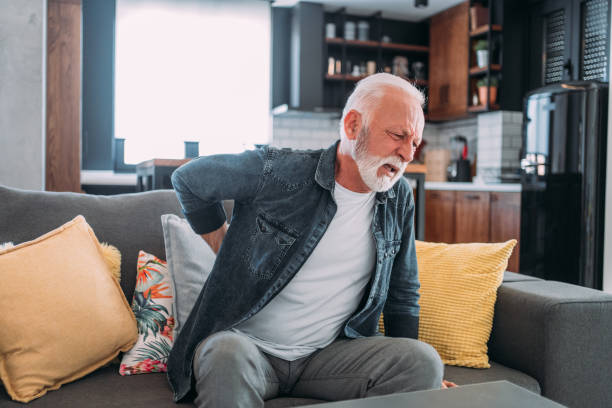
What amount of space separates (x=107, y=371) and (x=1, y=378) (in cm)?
27

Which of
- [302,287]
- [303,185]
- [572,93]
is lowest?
[302,287]

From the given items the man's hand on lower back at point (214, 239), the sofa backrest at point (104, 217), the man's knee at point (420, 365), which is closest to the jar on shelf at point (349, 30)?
the sofa backrest at point (104, 217)

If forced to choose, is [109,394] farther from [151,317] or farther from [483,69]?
[483,69]

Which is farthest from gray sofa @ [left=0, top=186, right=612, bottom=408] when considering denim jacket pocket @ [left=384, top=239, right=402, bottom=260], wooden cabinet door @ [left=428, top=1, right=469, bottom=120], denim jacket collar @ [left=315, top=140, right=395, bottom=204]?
wooden cabinet door @ [left=428, top=1, right=469, bottom=120]

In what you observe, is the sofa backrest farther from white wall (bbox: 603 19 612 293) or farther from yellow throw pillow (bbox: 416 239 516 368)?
white wall (bbox: 603 19 612 293)

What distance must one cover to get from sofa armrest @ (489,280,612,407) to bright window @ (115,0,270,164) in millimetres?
4442

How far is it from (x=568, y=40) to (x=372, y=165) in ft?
12.8

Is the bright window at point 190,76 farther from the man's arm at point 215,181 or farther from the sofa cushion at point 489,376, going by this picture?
the sofa cushion at point 489,376

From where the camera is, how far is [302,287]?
152 cm

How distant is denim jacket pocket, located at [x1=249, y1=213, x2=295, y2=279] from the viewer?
1498 mm

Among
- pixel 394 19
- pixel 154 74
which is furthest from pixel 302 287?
pixel 394 19

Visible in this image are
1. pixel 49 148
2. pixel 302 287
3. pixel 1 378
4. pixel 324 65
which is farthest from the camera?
pixel 324 65

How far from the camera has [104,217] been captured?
1.84 meters

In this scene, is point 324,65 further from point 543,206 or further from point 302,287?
point 302,287
